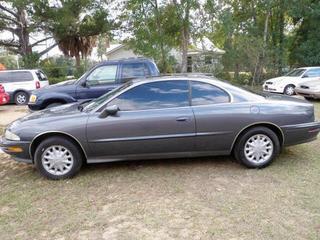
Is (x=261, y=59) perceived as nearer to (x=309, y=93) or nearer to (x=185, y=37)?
(x=185, y=37)

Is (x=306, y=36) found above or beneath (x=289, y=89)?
above

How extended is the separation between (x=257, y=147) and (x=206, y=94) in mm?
1095

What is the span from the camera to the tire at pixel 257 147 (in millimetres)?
4879

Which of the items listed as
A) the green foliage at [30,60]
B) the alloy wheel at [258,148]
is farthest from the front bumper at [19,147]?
the green foliage at [30,60]

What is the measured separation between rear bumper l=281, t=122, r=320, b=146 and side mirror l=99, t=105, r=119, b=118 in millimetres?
2476

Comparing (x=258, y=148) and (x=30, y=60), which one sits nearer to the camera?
(x=258, y=148)

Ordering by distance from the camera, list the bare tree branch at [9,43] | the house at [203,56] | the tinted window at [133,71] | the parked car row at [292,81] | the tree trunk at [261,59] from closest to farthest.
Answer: the tinted window at [133,71] → the parked car row at [292,81] → the tree trunk at [261,59] → the house at [203,56] → the bare tree branch at [9,43]

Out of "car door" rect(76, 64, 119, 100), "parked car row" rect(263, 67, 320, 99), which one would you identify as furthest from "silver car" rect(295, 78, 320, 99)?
"car door" rect(76, 64, 119, 100)

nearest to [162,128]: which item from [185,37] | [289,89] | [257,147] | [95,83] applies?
[257,147]

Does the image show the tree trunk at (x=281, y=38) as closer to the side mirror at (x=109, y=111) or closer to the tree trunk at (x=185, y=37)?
the tree trunk at (x=185, y=37)

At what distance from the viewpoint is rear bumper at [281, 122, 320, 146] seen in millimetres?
4930

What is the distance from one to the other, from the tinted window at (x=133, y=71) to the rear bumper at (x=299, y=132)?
4.25 meters

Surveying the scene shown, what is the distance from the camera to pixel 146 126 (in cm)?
471

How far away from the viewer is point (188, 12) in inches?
731
